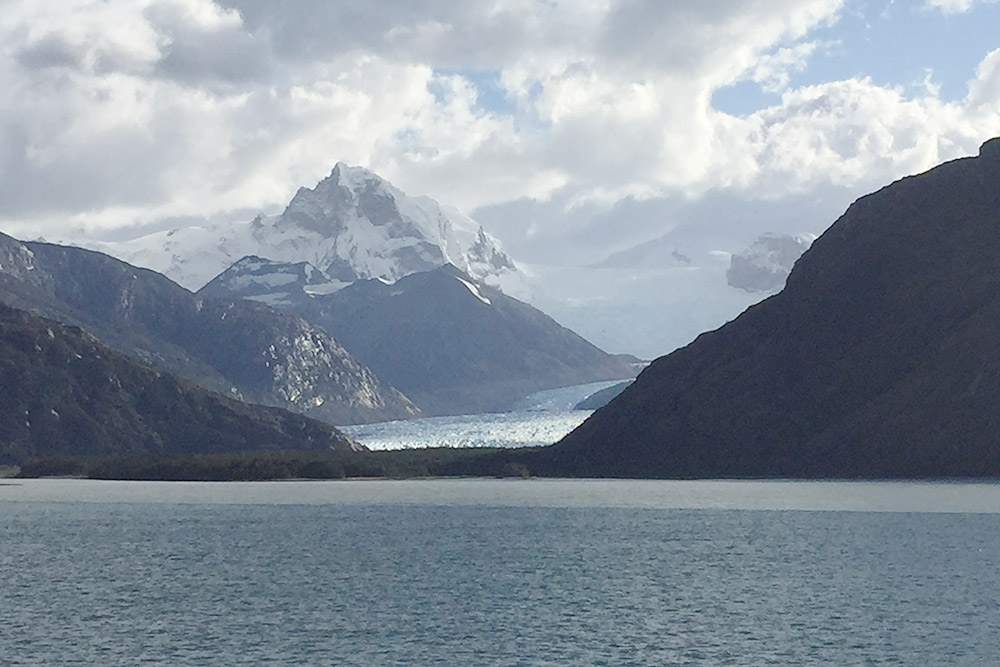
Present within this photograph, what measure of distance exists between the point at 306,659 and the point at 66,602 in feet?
70.3

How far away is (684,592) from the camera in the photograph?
81.7 metres

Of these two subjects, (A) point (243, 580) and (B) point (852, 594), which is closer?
(B) point (852, 594)

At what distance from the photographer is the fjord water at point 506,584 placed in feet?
208

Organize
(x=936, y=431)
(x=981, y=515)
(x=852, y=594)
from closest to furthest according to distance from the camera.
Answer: (x=852, y=594)
(x=981, y=515)
(x=936, y=431)

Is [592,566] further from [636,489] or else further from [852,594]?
[636,489]

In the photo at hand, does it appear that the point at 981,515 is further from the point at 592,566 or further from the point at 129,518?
the point at 129,518

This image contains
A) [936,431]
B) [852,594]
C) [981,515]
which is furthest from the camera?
[936,431]

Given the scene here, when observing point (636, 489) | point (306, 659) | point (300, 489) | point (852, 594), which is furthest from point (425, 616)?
point (300, 489)

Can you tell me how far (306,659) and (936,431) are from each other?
5470 inches

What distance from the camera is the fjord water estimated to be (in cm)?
6334

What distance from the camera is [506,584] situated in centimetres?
8669

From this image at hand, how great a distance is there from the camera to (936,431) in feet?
607

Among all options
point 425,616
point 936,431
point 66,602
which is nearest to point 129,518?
point 66,602

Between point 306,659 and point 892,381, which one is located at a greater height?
point 892,381
